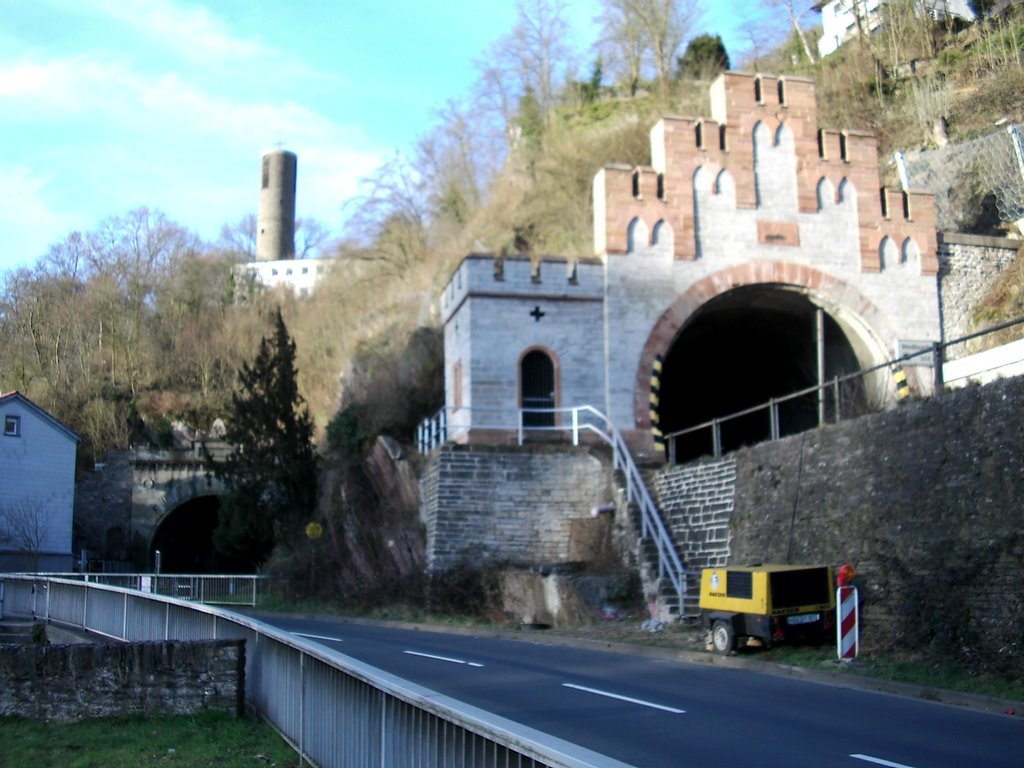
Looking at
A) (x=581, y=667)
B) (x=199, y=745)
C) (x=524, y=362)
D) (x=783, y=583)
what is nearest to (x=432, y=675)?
(x=581, y=667)

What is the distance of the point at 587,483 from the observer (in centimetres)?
2569

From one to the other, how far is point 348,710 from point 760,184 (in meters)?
24.2

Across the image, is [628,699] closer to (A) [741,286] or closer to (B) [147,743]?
(B) [147,743]

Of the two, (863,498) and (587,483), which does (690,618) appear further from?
(587,483)

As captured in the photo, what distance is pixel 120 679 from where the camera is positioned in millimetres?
11484

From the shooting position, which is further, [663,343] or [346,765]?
[663,343]

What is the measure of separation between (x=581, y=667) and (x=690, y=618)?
17.2 feet

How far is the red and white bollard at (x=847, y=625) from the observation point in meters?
14.8

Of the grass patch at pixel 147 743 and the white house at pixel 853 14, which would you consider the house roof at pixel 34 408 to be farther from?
the white house at pixel 853 14

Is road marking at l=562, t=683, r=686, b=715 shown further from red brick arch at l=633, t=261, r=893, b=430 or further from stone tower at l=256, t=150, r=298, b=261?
stone tower at l=256, t=150, r=298, b=261

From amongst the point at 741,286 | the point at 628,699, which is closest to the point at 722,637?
the point at 628,699

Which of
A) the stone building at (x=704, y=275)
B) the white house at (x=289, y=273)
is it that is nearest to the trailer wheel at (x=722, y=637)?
the stone building at (x=704, y=275)

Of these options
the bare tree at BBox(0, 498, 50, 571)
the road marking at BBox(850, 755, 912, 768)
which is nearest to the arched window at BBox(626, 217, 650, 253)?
the road marking at BBox(850, 755, 912, 768)

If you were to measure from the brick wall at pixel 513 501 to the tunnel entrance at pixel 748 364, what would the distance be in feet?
20.0
